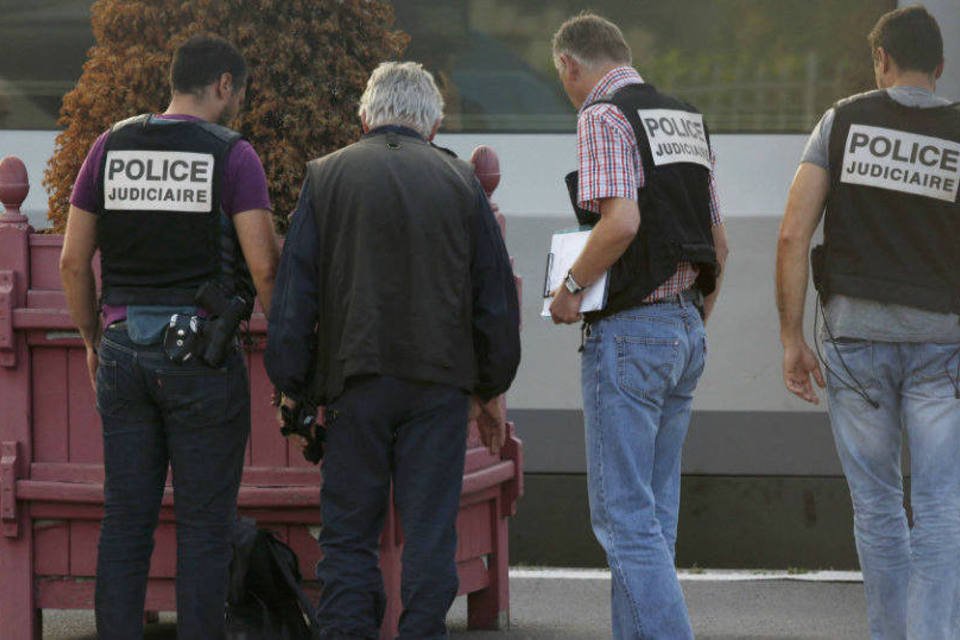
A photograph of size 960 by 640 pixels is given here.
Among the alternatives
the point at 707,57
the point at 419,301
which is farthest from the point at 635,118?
the point at 707,57

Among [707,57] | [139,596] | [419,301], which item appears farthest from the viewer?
→ [707,57]

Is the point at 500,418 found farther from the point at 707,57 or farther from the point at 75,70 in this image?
the point at 75,70

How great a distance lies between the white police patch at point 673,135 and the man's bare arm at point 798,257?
0.28 meters

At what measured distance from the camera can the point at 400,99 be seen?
4.11 m

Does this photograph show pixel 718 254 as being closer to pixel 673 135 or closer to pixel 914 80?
pixel 673 135

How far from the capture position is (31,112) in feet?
22.4

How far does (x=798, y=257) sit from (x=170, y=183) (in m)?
1.62

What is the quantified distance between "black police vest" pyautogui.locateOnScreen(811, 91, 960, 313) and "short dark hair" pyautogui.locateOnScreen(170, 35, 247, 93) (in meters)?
1.60

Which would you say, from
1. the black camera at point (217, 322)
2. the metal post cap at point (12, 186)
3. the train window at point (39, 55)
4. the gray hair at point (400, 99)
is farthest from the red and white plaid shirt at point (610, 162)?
the train window at point (39, 55)

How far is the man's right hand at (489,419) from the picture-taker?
4188mm

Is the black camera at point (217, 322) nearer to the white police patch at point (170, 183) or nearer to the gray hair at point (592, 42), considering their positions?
the white police patch at point (170, 183)

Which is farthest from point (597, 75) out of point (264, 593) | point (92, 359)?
point (264, 593)

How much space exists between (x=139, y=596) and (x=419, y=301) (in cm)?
110

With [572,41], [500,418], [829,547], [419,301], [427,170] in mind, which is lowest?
[829,547]
